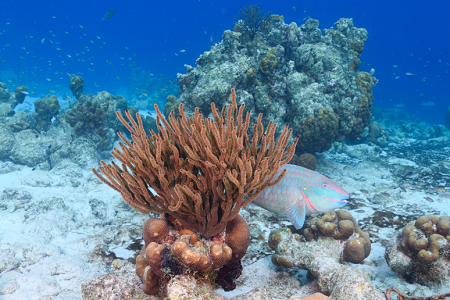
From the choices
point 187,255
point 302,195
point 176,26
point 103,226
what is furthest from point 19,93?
point 176,26

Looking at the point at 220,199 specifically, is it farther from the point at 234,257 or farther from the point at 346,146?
the point at 346,146

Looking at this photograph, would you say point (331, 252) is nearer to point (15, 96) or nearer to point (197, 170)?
point (197, 170)

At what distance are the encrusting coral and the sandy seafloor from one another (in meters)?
0.77

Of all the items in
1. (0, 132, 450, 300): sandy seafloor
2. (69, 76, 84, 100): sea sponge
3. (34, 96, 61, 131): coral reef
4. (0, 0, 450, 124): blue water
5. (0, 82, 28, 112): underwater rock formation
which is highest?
(0, 0, 450, 124): blue water

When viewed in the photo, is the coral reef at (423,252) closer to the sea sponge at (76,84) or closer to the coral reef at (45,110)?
the coral reef at (45,110)

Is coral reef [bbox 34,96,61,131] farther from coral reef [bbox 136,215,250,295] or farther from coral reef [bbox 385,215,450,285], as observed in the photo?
coral reef [bbox 385,215,450,285]

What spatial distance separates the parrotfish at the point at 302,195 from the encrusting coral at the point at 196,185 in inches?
24.4

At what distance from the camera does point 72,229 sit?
184 inches

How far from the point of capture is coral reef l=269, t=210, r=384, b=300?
6.16ft

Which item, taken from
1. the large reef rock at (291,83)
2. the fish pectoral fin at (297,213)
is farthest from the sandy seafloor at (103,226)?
the large reef rock at (291,83)

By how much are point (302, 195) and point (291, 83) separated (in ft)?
21.7

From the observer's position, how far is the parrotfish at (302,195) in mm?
2641

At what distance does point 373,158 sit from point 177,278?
38.8 ft

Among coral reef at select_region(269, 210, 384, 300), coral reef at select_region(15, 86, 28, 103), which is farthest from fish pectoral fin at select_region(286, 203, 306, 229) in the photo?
coral reef at select_region(15, 86, 28, 103)
